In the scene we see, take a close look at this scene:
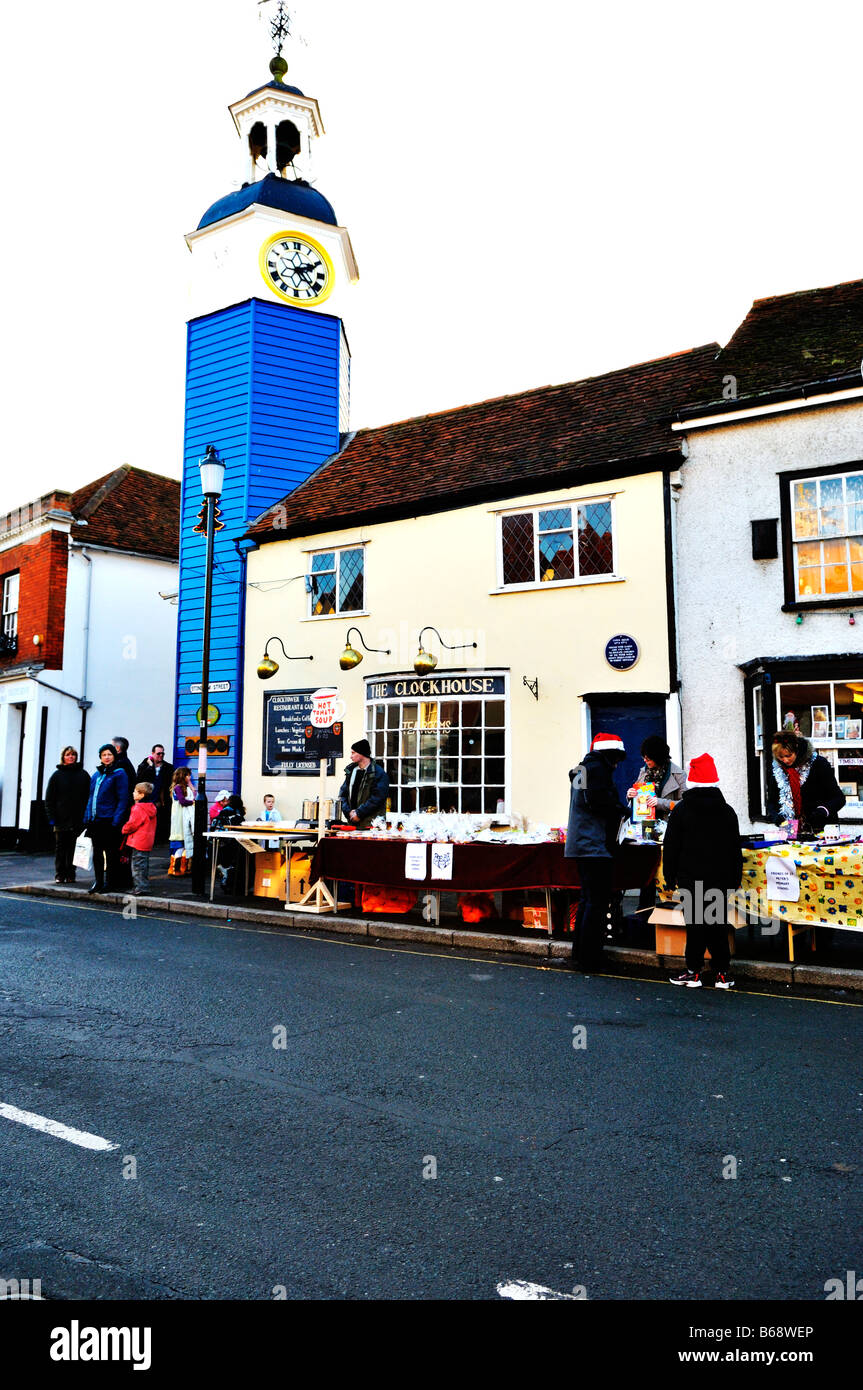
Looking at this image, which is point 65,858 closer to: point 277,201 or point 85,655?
point 85,655

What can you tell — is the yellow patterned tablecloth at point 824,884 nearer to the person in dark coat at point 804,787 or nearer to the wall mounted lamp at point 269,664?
the person in dark coat at point 804,787

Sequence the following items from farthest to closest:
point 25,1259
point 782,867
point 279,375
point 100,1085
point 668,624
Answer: point 279,375 → point 668,624 → point 782,867 → point 100,1085 → point 25,1259

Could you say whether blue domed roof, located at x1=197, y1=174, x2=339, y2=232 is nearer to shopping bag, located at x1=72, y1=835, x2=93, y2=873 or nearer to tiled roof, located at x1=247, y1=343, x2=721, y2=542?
tiled roof, located at x1=247, y1=343, x2=721, y2=542

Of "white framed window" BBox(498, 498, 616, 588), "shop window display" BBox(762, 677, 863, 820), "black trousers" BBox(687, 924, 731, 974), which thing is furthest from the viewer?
"white framed window" BBox(498, 498, 616, 588)

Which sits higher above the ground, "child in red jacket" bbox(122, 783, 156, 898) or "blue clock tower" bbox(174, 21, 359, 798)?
"blue clock tower" bbox(174, 21, 359, 798)

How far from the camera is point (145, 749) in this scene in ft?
79.8

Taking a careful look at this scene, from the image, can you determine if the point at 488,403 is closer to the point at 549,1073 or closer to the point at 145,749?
the point at 145,749

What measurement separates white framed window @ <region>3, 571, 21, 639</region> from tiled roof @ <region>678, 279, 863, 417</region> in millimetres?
17531

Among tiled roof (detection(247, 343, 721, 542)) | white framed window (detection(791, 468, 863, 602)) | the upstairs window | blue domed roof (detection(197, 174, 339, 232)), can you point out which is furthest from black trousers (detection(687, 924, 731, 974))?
the upstairs window

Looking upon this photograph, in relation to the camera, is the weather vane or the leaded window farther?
the weather vane

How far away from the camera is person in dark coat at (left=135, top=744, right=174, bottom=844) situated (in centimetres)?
1748

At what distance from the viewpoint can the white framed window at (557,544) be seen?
14.2m
